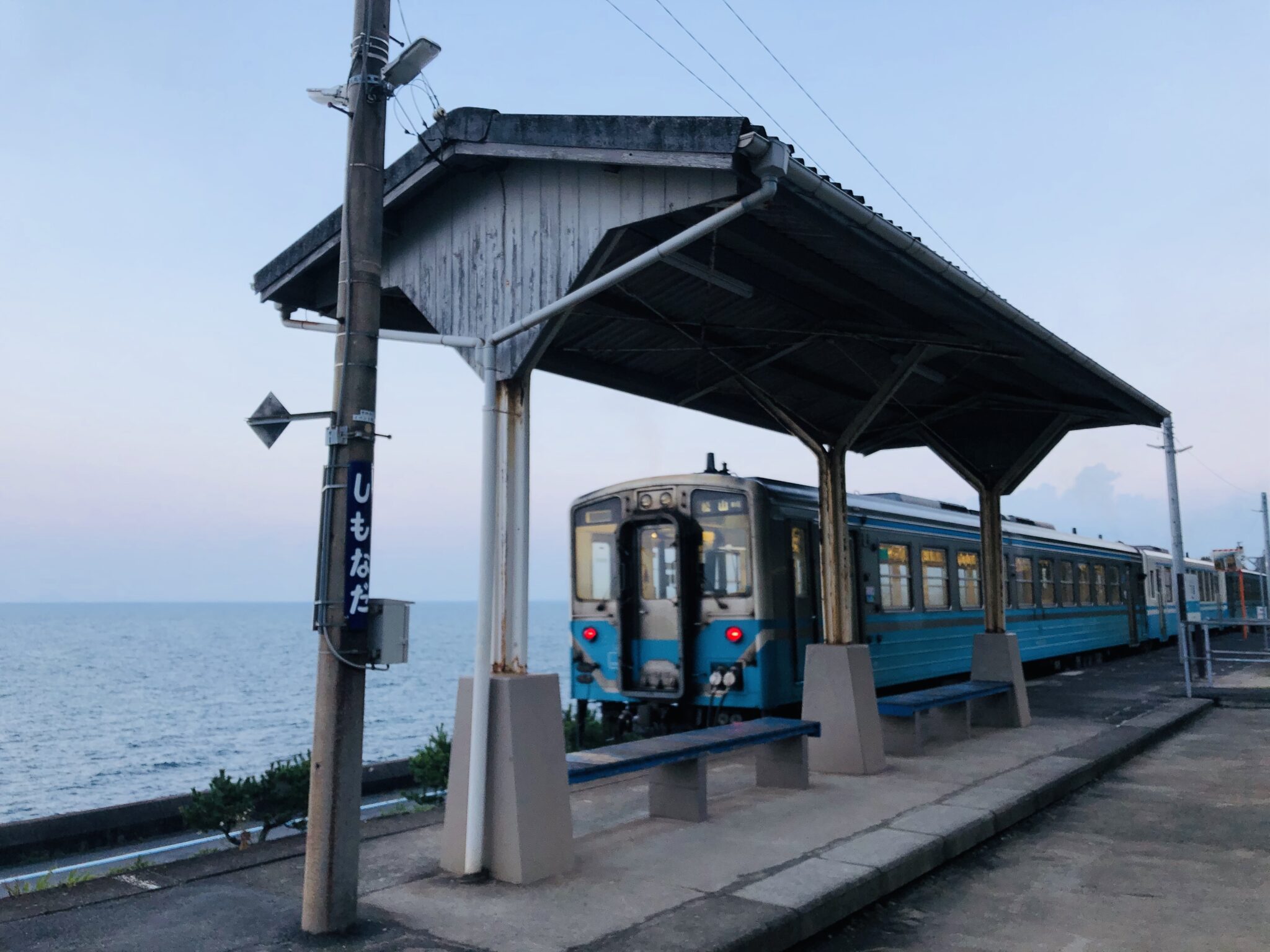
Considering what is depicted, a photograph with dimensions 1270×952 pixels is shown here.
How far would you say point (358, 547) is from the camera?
16.2 ft

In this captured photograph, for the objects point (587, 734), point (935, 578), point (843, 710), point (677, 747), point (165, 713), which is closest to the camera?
point (677, 747)

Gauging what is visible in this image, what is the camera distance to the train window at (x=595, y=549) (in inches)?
482

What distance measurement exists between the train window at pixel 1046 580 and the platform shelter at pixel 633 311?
917 centimetres

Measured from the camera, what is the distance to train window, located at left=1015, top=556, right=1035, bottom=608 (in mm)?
17859

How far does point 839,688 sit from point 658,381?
10.8ft

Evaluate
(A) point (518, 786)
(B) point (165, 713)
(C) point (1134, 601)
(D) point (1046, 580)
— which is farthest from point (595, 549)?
(B) point (165, 713)

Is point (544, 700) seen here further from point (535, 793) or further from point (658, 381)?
point (658, 381)

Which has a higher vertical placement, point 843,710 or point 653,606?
point 653,606

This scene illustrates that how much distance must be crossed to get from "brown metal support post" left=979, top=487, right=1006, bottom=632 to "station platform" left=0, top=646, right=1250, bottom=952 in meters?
3.31

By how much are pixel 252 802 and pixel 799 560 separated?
6616 mm

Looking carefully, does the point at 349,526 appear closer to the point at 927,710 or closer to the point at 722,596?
the point at 722,596

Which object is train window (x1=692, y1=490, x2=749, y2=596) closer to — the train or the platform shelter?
the train

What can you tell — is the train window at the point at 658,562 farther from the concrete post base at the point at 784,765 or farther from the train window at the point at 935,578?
the train window at the point at 935,578

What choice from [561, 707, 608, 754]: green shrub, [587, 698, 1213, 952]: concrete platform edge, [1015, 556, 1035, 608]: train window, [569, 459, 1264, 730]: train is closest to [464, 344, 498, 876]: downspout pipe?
[587, 698, 1213, 952]: concrete platform edge
